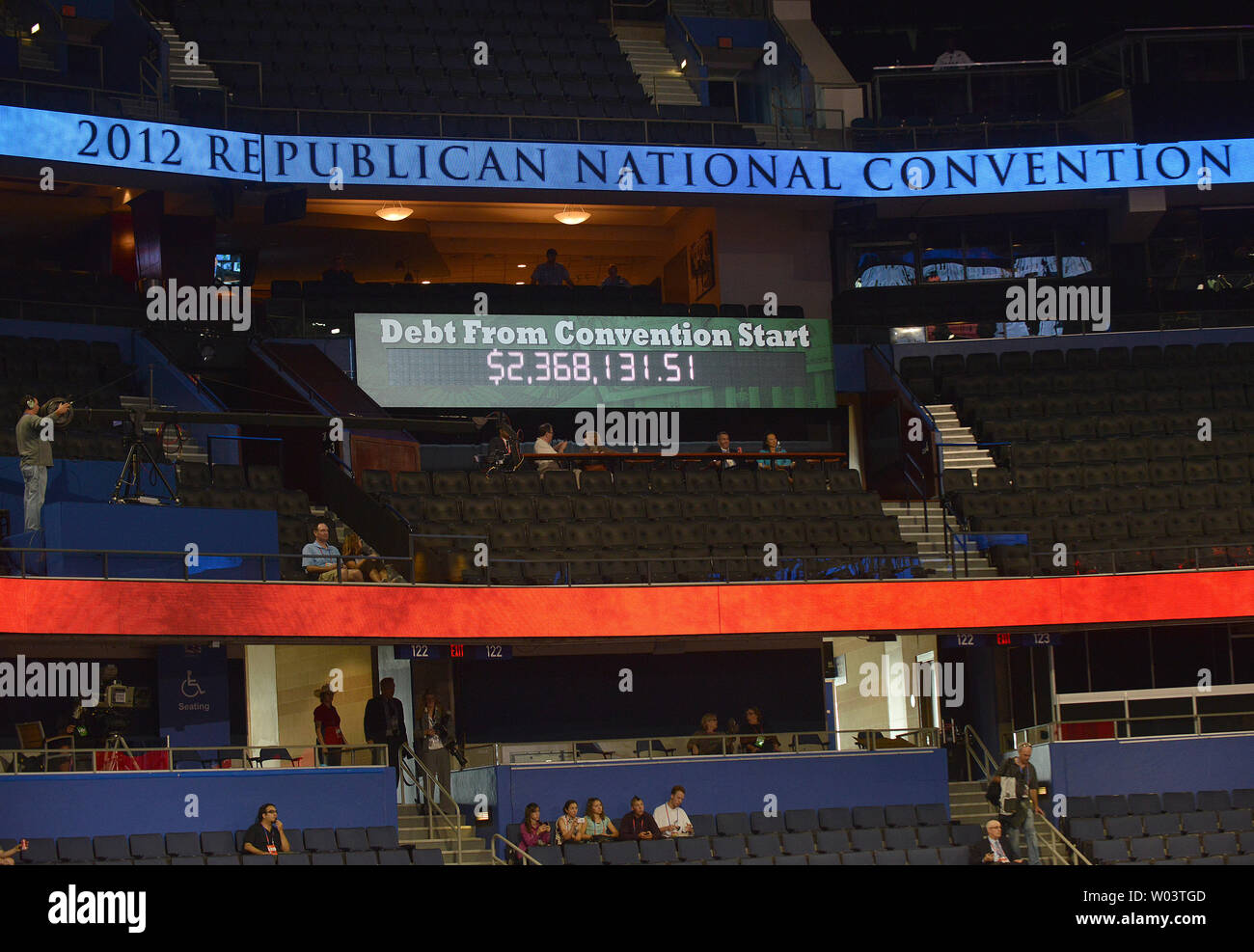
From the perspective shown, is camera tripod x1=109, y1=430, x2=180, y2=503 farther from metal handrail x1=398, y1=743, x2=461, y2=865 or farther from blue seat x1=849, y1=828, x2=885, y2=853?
blue seat x1=849, y1=828, x2=885, y2=853

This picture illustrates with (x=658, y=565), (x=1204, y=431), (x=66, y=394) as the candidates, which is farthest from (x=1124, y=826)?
(x=66, y=394)

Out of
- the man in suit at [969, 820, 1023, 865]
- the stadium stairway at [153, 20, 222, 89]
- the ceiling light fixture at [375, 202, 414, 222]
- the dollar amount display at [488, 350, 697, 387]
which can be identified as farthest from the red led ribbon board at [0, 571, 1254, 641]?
the stadium stairway at [153, 20, 222, 89]

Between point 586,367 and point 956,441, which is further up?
point 586,367

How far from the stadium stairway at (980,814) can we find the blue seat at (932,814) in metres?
0.10

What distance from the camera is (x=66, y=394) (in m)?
18.0

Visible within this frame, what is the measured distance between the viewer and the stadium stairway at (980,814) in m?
13.7

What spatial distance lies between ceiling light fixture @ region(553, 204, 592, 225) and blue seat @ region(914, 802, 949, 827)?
11448mm

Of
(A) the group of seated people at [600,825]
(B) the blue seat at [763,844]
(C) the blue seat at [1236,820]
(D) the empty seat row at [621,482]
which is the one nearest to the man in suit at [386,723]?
(A) the group of seated people at [600,825]

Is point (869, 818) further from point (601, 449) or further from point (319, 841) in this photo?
point (601, 449)

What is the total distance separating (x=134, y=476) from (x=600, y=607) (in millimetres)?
4604

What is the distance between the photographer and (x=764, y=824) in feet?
46.8

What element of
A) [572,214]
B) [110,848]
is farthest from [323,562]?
[572,214]
